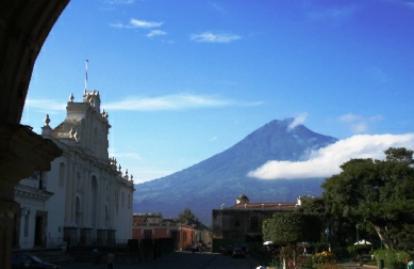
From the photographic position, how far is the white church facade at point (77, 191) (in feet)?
133

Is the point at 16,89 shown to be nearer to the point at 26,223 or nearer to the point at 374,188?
the point at 26,223

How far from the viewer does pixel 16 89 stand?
11.3 feet

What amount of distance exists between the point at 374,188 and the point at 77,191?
24.0m

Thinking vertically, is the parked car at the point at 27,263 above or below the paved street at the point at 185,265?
above

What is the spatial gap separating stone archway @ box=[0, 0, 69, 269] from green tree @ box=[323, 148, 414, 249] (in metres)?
36.3

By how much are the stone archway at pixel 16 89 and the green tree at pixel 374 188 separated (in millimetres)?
36329

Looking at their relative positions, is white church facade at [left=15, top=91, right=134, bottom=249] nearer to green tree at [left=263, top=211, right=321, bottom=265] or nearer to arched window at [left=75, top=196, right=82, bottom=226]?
arched window at [left=75, top=196, right=82, bottom=226]

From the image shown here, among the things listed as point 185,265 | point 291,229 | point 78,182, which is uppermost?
point 78,182

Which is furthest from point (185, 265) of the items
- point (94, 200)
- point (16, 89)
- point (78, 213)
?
point (16, 89)

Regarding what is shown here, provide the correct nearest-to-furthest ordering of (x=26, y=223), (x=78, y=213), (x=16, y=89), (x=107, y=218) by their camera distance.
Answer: (x=16, y=89), (x=26, y=223), (x=78, y=213), (x=107, y=218)

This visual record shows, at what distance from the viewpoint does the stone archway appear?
127 inches

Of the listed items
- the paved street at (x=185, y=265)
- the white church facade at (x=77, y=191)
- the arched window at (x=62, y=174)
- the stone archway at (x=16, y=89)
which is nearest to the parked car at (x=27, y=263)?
the white church facade at (x=77, y=191)

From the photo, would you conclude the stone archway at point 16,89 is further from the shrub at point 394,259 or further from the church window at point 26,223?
the church window at point 26,223

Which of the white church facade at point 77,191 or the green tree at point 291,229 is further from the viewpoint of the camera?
the white church facade at point 77,191
